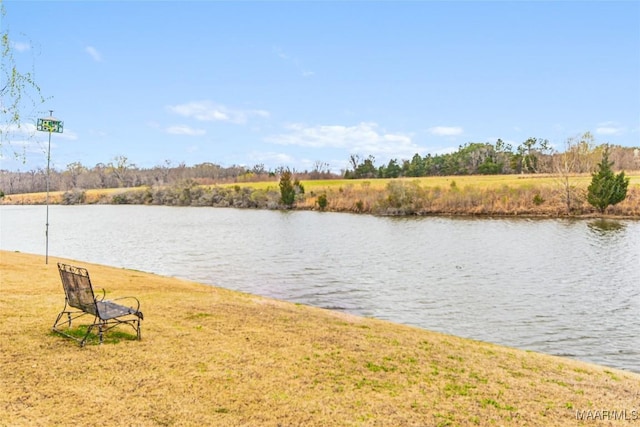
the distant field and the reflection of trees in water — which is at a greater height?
the distant field

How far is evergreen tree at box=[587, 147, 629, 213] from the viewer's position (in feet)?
168

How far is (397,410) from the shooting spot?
5.73m

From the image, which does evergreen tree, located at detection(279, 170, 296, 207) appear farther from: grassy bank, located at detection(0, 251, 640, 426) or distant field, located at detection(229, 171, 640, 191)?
grassy bank, located at detection(0, 251, 640, 426)

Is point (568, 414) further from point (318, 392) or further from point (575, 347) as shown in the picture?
point (575, 347)

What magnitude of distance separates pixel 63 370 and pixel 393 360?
204 inches

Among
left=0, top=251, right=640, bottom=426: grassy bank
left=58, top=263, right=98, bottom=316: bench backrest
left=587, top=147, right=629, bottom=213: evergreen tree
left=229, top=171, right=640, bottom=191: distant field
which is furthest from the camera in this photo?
left=229, top=171, right=640, bottom=191: distant field

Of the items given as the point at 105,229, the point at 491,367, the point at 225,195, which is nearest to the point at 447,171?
the point at 225,195

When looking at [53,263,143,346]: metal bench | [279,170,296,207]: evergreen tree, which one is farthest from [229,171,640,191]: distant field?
[53,263,143,346]: metal bench

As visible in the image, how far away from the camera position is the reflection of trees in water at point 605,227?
37969mm

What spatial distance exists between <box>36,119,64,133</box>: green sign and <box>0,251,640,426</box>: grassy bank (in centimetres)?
629

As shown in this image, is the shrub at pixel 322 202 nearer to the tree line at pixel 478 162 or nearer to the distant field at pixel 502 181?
the distant field at pixel 502 181

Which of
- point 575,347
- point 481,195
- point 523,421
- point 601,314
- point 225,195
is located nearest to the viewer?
point 523,421

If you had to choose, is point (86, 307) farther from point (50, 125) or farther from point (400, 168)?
point (400, 168)

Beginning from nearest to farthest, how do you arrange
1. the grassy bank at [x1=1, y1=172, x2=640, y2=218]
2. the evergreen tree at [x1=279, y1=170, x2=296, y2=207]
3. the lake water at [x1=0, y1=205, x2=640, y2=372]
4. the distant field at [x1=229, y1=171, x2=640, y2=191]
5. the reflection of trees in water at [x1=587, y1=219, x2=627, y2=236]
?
1. the lake water at [x1=0, y1=205, x2=640, y2=372]
2. the reflection of trees in water at [x1=587, y1=219, x2=627, y2=236]
3. the grassy bank at [x1=1, y1=172, x2=640, y2=218]
4. the distant field at [x1=229, y1=171, x2=640, y2=191]
5. the evergreen tree at [x1=279, y1=170, x2=296, y2=207]
